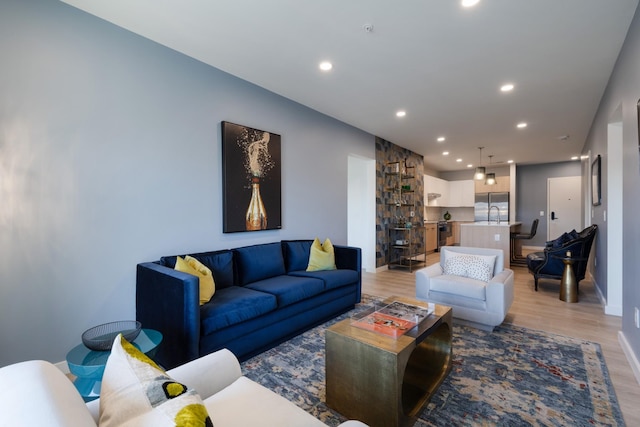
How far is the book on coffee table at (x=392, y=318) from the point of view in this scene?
186 centimetres

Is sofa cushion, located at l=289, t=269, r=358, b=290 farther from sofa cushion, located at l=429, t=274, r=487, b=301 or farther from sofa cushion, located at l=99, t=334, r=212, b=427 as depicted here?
sofa cushion, located at l=99, t=334, r=212, b=427

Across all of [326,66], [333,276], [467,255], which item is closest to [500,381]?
[467,255]

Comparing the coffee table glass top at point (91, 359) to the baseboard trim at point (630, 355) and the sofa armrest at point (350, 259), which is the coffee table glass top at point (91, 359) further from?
the baseboard trim at point (630, 355)

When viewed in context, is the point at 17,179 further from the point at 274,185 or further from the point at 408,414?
the point at 408,414

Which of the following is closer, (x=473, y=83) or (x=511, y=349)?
(x=511, y=349)

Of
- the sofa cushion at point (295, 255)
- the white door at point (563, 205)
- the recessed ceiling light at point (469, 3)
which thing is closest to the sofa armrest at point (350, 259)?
the sofa cushion at point (295, 255)

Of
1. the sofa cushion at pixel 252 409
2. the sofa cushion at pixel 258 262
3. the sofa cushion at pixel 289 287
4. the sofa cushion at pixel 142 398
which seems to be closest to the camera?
the sofa cushion at pixel 142 398

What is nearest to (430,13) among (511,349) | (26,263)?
(511,349)

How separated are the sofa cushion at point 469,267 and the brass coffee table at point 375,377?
1.38 meters

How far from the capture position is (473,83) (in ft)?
11.1

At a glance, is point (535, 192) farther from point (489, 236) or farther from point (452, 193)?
point (489, 236)

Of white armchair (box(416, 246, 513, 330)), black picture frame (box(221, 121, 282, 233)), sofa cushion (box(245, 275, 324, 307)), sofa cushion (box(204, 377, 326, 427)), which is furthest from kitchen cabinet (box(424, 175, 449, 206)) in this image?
sofa cushion (box(204, 377, 326, 427))

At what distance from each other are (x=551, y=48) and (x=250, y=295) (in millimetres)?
3527

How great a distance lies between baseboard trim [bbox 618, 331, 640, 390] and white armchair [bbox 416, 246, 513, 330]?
858 mm
